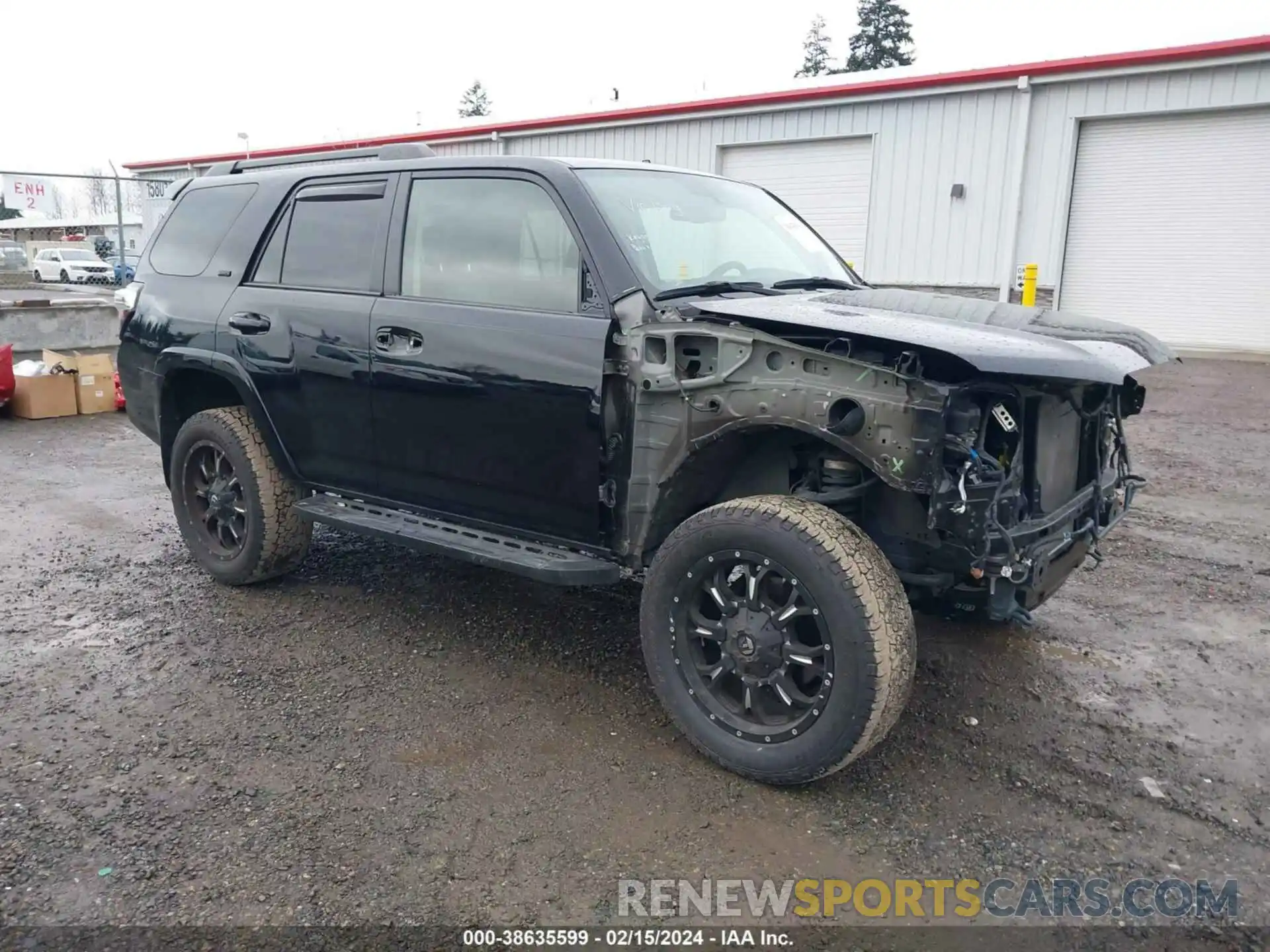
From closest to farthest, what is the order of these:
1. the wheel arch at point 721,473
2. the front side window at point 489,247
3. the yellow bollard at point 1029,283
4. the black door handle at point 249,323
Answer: the wheel arch at point 721,473 → the front side window at point 489,247 → the black door handle at point 249,323 → the yellow bollard at point 1029,283

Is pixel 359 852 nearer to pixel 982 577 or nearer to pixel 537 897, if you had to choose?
pixel 537 897

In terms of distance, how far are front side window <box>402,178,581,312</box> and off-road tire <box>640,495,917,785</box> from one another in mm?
1027

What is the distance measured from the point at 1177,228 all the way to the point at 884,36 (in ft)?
120

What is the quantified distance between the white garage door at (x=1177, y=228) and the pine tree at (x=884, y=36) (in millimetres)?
35028

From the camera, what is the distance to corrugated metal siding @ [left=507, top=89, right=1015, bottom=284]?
14852mm

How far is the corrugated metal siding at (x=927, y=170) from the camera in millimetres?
14852

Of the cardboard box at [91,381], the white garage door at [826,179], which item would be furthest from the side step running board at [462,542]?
the white garage door at [826,179]

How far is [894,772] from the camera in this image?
3.23m

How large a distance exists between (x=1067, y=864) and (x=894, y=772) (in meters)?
0.61

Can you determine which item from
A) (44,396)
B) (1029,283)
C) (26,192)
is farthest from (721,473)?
(26,192)

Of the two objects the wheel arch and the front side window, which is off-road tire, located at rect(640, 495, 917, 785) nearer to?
the wheel arch

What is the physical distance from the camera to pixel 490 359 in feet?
12.1

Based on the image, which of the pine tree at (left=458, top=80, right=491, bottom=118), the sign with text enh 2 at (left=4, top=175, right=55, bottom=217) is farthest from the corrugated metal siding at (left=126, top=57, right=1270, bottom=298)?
the pine tree at (left=458, top=80, right=491, bottom=118)

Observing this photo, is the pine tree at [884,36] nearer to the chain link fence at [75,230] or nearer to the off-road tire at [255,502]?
the chain link fence at [75,230]
